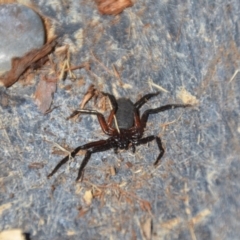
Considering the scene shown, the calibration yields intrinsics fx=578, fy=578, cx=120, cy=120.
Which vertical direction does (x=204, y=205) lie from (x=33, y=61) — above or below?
below

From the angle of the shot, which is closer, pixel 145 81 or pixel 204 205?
pixel 204 205

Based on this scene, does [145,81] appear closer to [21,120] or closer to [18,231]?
[21,120]

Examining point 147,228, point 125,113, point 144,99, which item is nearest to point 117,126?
point 125,113

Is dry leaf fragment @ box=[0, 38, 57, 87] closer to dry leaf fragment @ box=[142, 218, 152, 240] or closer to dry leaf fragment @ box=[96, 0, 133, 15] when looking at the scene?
dry leaf fragment @ box=[96, 0, 133, 15]

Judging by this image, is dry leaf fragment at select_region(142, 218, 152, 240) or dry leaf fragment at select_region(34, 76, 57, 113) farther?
dry leaf fragment at select_region(34, 76, 57, 113)

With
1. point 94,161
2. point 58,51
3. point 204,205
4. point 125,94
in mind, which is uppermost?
point 58,51

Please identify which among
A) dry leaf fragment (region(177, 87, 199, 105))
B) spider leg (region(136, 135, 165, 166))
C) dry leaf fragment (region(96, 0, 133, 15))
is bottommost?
spider leg (region(136, 135, 165, 166))

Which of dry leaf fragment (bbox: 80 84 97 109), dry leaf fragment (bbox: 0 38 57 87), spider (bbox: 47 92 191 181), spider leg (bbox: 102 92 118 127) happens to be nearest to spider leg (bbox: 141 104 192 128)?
spider (bbox: 47 92 191 181)

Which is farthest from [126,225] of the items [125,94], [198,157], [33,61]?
[33,61]

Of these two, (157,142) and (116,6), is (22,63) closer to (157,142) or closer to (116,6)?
(116,6)
